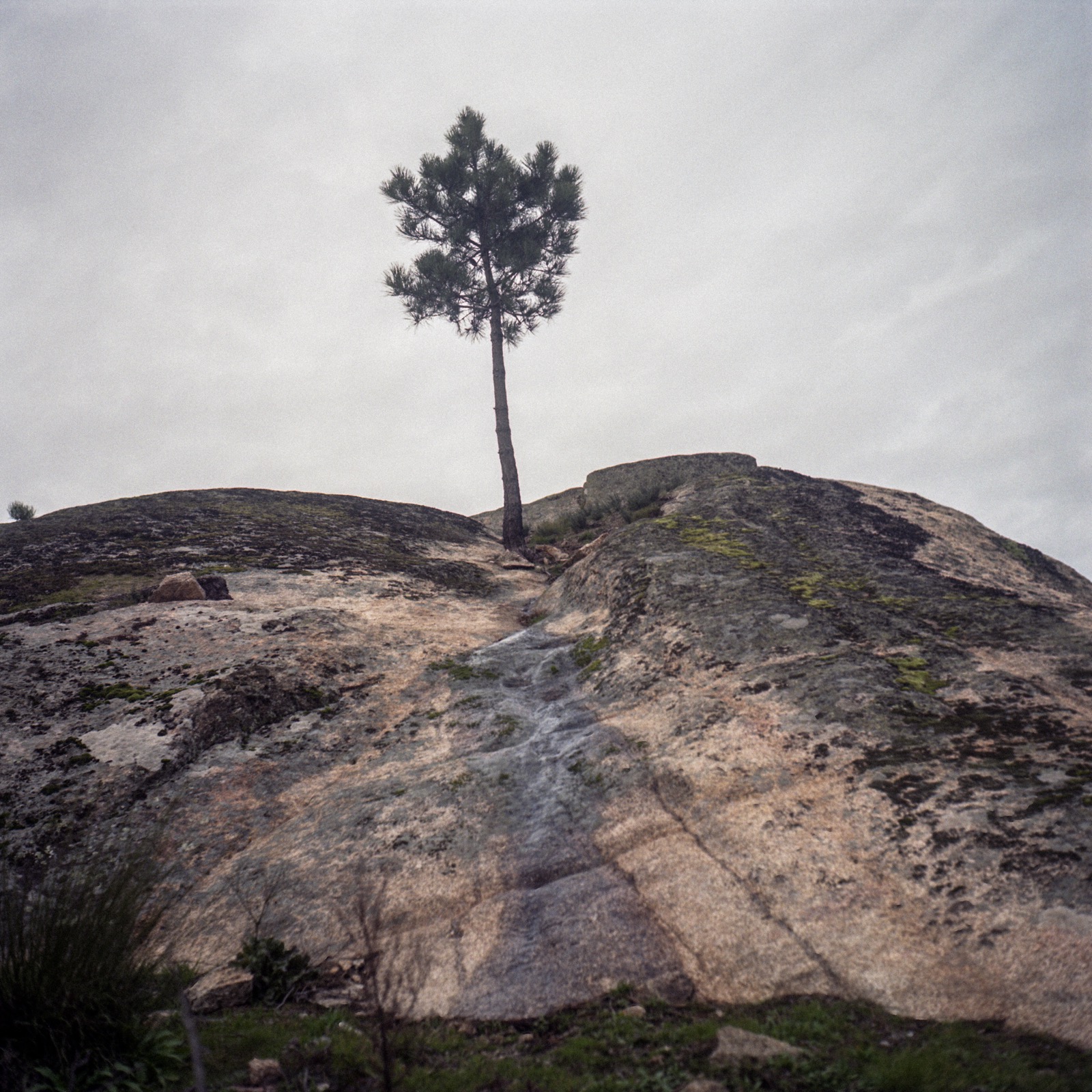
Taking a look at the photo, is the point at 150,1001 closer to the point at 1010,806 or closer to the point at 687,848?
the point at 687,848

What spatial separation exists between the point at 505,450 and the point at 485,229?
8.62 m

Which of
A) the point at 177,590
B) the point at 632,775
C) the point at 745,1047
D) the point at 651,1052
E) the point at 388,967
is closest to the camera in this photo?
the point at 745,1047

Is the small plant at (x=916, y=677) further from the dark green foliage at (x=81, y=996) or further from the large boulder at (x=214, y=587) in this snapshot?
the large boulder at (x=214, y=587)

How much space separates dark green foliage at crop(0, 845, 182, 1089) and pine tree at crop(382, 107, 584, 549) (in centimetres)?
2067

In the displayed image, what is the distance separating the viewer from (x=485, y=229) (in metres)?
23.8

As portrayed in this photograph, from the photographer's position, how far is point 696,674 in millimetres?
7465

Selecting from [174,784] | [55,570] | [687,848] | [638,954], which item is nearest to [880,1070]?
[638,954]

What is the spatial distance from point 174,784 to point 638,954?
14.8ft

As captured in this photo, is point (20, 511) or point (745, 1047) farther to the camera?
point (20, 511)

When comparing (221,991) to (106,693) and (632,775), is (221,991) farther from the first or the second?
(106,693)

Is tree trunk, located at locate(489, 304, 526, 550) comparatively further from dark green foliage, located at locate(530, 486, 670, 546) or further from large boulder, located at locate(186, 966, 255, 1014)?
large boulder, located at locate(186, 966, 255, 1014)

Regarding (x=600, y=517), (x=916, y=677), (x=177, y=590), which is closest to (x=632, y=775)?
(x=916, y=677)

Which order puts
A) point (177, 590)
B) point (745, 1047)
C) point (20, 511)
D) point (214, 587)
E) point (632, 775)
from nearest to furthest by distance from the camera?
1. point (745, 1047)
2. point (632, 775)
3. point (177, 590)
4. point (214, 587)
5. point (20, 511)

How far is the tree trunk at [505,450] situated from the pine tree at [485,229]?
51 cm
